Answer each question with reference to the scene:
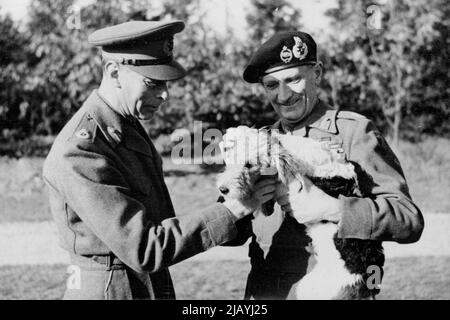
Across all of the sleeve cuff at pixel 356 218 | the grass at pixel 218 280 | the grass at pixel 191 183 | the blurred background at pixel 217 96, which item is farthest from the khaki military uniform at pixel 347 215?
the grass at pixel 191 183

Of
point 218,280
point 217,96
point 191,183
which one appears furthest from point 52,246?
point 217,96

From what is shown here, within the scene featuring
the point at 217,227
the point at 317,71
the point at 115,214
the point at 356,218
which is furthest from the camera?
the point at 317,71

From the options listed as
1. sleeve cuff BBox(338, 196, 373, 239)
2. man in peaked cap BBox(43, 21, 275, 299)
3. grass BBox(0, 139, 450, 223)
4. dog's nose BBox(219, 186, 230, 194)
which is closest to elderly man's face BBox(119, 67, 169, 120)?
man in peaked cap BBox(43, 21, 275, 299)

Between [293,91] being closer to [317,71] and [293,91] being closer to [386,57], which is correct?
[317,71]

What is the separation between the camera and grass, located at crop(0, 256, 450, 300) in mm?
4648

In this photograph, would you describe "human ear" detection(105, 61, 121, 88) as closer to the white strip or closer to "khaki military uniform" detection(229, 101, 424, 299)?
"khaki military uniform" detection(229, 101, 424, 299)

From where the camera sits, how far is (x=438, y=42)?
5.21m

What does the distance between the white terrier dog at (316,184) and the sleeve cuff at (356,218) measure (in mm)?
112

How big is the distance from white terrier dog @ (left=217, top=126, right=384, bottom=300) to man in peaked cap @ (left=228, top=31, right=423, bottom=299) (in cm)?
4

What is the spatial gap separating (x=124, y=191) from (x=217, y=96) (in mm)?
3772

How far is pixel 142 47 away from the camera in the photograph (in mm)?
2186

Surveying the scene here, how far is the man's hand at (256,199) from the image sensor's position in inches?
81.3
